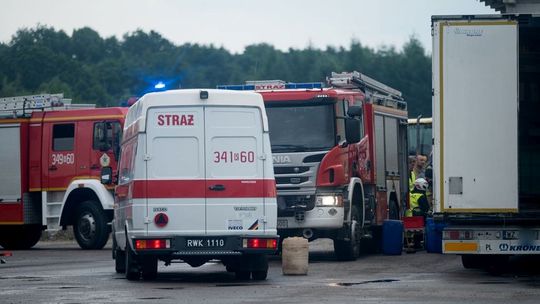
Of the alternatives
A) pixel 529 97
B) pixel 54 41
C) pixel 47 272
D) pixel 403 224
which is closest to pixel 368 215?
pixel 403 224

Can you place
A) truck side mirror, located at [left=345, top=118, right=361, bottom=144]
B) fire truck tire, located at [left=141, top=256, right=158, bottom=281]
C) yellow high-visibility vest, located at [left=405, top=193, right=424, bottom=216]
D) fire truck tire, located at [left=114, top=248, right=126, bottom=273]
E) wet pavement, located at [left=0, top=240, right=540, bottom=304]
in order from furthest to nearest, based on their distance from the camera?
1. yellow high-visibility vest, located at [left=405, top=193, right=424, bottom=216]
2. truck side mirror, located at [left=345, top=118, right=361, bottom=144]
3. fire truck tire, located at [left=114, top=248, right=126, bottom=273]
4. fire truck tire, located at [left=141, top=256, right=158, bottom=281]
5. wet pavement, located at [left=0, top=240, right=540, bottom=304]

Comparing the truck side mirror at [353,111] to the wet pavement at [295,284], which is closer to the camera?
the wet pavement at [295,284]

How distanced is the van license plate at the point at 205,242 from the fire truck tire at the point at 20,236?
1424 cm

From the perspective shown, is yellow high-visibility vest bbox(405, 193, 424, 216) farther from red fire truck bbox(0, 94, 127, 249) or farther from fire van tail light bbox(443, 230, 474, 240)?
fire van tail light bbox(443, 230, 474, 240)

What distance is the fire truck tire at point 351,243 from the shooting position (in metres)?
25.3

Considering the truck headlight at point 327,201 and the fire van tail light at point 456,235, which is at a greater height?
the truck headlight at point 327,201

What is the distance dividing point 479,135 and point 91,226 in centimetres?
1282

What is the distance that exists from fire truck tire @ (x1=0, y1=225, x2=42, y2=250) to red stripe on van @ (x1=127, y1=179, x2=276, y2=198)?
14.0 meters

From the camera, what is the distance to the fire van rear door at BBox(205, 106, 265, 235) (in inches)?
779

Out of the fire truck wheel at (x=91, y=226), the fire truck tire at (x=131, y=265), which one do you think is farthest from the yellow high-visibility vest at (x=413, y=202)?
the fire truck tire at (x=131, y=265)

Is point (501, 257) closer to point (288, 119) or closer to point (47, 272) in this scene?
point (288, 119)

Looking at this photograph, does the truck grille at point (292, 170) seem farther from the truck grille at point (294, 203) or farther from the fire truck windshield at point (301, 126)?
the truck grille at point (294, 203)

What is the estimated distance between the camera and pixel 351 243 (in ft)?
83.2

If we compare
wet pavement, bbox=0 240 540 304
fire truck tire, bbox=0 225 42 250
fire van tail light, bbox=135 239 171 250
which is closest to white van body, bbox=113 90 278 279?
fire van tail light, bbox=135 239 171 250
